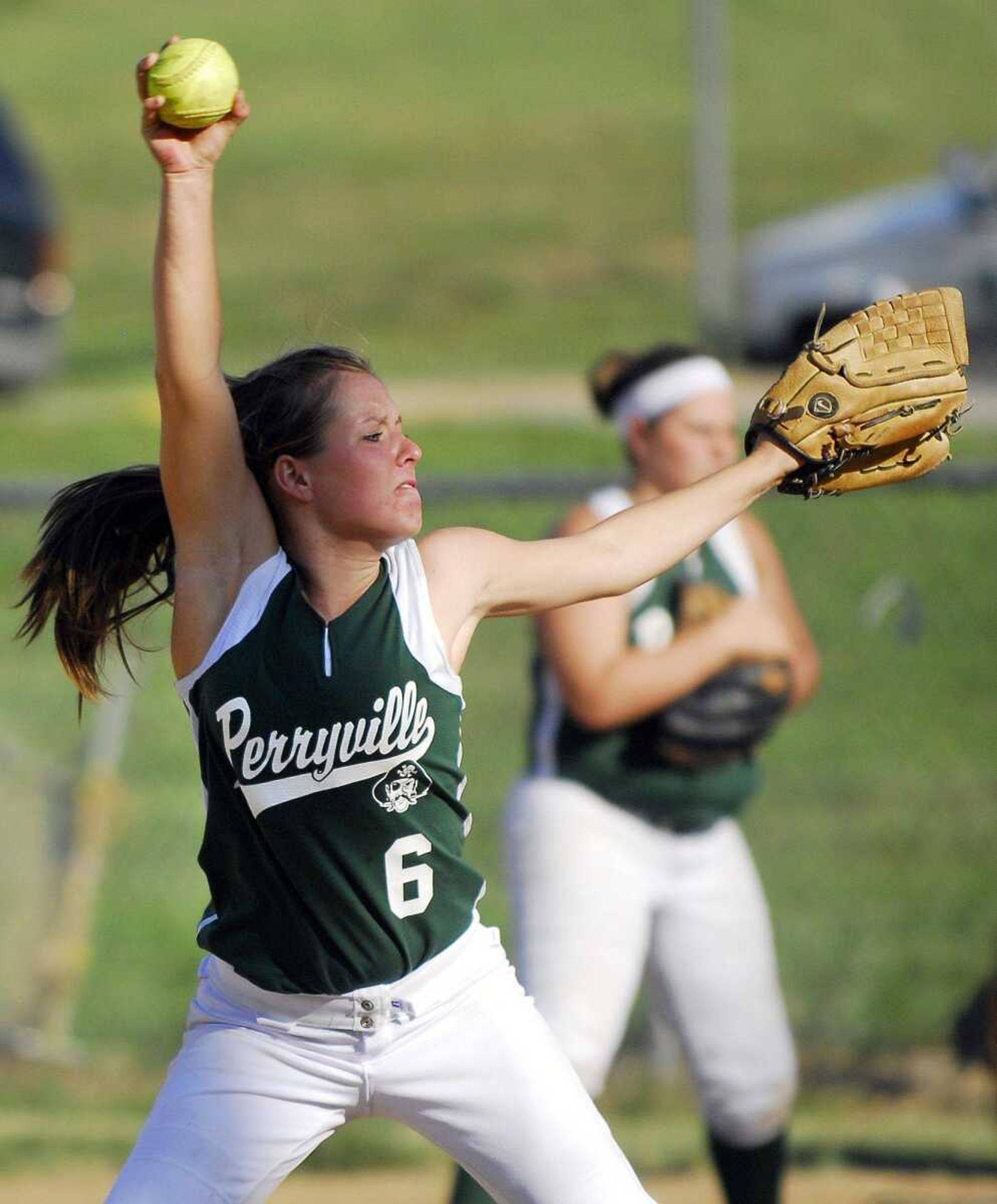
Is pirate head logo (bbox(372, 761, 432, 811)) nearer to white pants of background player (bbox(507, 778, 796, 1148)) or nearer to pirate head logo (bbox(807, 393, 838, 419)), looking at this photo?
pirate head logo (bbox(807, 393, 838, 419))

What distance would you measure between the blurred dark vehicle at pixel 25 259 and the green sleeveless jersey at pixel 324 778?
10.3 m

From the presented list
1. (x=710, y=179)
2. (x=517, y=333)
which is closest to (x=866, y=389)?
(x=710, y=179)

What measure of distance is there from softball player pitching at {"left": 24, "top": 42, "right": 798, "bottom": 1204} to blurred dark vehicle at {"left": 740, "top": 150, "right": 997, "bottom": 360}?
922 centimetres

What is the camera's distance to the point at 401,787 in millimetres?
2617

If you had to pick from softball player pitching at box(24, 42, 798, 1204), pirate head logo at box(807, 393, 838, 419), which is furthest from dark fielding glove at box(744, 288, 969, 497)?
softball player pitching at box(24, 42, 798, 1204)

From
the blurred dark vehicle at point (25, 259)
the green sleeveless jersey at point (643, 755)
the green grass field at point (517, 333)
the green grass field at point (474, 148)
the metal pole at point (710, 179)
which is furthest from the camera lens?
the green grass field at point (474, 148)

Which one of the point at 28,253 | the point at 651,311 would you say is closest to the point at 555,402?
the point at 28,253

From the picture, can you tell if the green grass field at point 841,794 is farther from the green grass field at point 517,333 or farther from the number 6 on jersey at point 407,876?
the number 6 on jersey at point 407,876

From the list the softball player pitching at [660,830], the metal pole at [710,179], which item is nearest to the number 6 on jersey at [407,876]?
the softball player pitching at [660,830]

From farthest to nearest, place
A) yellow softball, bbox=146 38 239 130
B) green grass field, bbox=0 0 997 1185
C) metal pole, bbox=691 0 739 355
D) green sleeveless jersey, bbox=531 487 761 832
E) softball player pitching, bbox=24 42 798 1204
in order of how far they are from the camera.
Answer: metal pole, bbox=691 0 739 355 → green grass field, bbox=0 0 997 1185 → green sleeveless jersey, bbox=531 487 761 832 → softball player pitching, bbox=24 42 798 1204 → yellow softball, bbox=146 38 239 130

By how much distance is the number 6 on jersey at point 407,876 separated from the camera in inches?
104

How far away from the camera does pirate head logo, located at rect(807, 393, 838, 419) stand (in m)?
2.76

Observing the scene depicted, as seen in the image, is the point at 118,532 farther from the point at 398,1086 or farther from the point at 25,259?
the point at 25,259

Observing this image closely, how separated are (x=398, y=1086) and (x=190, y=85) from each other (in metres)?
1.34
